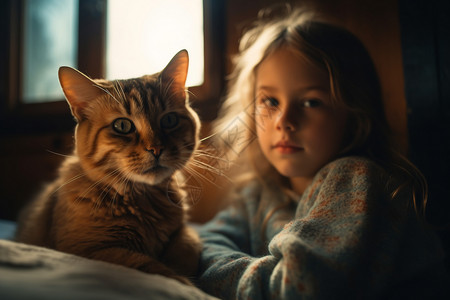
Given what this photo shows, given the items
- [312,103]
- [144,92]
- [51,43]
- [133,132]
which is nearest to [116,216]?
[133,132]

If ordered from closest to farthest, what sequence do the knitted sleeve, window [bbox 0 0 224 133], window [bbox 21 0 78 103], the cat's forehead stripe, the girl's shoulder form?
the knitted sleeve, the girl's shoulder, the cat's forehead stripe, window [bbox 0 0 224 133], window [bbox 21 0 78 103]

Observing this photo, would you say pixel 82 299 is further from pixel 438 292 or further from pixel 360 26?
pixel 360 26

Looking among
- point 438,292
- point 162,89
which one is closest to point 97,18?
point 162,89

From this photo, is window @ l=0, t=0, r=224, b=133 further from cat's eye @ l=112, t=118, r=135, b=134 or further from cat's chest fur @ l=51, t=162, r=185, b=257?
cat's chest fur @ l=51, t=162, r=185, b=257

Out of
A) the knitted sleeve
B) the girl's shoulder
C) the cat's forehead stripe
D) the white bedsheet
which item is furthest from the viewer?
the cat's forehead stripe

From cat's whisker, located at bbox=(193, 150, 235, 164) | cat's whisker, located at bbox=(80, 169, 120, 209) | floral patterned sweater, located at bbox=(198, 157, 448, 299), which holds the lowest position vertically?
floral patterned sweater, located at bbox=(198, 157, 448, 299)

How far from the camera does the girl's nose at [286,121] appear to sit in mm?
835

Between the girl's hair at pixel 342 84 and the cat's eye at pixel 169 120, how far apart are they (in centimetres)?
20

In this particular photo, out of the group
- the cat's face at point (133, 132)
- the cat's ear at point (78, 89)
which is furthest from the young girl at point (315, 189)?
the cat's ear at point (78, 89)

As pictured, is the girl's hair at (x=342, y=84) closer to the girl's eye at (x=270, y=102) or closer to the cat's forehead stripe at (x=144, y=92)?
the girl's eye at (x=270, y=102)

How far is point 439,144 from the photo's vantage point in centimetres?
93

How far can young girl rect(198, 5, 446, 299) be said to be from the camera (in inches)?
21.5

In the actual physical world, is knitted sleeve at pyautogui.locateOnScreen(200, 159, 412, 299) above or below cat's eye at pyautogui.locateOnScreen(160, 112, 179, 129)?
below

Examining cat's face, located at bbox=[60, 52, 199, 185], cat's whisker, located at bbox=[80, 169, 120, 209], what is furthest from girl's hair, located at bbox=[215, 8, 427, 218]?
cat's whisker, located at bbox=[80, 169, 120, 209]
